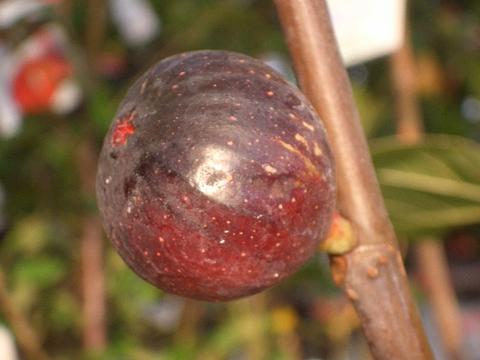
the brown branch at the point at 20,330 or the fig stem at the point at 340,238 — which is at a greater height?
the fig stem at the point at 340,238

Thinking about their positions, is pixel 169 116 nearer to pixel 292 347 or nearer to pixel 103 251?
pixel 103 251

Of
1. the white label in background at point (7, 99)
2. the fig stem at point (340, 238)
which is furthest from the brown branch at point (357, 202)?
the white label in background at point (7, 99)

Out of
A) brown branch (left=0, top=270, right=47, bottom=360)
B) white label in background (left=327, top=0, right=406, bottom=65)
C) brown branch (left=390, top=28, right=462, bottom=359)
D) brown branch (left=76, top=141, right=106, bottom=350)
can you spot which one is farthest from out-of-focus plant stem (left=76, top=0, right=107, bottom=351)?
white label in background (left=327, top=0, right=406, bottom=65)

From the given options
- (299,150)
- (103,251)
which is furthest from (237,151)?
(103,251)

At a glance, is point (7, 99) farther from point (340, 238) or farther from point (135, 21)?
point (340, 238)

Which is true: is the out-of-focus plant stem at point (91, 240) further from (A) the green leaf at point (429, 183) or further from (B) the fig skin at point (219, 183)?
(B) the fig skin at point (219, 183)

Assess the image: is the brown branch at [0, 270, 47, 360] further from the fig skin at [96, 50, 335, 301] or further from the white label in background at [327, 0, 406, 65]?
the fig skin at [96, 50, 335, 301]
